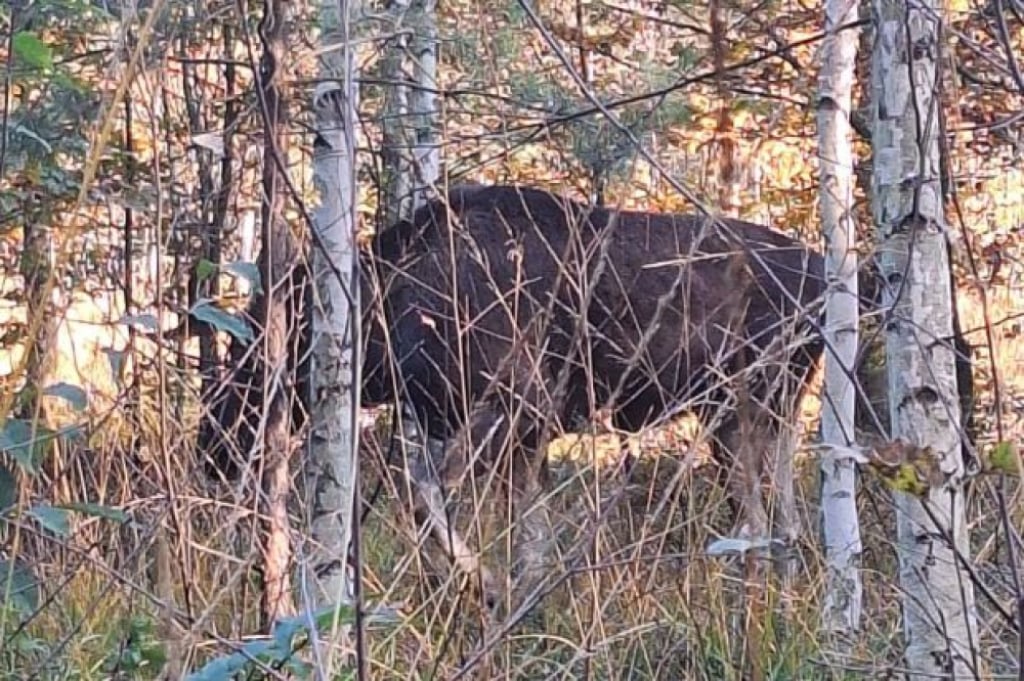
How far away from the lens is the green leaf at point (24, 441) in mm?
2119

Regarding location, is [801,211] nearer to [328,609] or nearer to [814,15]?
[814,15]

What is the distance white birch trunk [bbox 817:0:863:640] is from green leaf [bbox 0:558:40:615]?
2.27 meters

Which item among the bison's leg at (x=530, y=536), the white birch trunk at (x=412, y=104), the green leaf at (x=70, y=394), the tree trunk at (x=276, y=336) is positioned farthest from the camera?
the white birch trunk at (x=412, y=104)

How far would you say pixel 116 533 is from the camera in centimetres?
371

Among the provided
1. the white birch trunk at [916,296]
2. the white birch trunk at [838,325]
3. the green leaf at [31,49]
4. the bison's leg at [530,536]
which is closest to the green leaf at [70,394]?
the green leaf at [31,49]

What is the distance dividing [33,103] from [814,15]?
10.9 feet

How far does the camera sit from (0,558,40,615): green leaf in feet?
7.63

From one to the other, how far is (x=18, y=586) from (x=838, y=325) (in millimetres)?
2616

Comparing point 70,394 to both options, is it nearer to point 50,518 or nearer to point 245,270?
A: point 50,518

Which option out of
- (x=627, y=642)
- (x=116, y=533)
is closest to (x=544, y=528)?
(x=627, y=642)

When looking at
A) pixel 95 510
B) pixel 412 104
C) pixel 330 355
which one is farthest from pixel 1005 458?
pixel 412 104

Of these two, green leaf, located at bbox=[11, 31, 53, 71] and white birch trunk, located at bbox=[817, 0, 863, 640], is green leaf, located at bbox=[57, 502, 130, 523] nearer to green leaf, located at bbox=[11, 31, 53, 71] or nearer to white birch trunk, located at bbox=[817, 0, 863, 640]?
green leaf, located at bbox=[11, 31, 53, 71]

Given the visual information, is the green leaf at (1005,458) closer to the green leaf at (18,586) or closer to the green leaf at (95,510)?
the green leaf at (95,510)

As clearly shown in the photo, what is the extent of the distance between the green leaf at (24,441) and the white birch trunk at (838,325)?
2405mm
